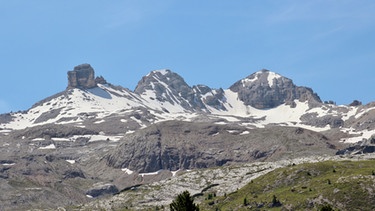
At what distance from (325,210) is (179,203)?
33.8 metres

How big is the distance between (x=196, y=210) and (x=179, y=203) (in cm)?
372

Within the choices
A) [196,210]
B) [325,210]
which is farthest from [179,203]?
[325,210]

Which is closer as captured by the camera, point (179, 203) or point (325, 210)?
point (325, 210)

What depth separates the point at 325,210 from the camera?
4747 inches

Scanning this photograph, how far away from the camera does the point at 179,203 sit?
14325 centimetres

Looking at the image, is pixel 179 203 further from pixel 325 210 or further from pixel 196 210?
pixel 325 210

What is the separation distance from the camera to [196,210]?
142500 mm

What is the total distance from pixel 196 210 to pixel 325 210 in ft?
101

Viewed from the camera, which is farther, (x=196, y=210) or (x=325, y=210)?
(x=196, y=210)
